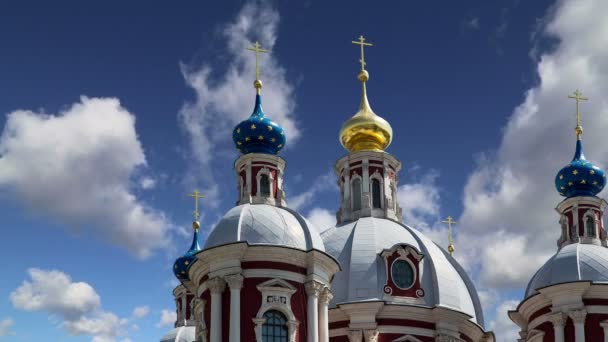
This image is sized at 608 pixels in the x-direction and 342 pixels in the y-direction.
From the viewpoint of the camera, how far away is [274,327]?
29734mm

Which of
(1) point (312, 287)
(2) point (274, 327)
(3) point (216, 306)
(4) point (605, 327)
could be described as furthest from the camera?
(4) point (605, 327)

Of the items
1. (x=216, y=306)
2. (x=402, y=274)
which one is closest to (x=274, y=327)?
(x=216, y=306)

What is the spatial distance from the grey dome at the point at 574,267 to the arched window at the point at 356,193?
6890 millimetres

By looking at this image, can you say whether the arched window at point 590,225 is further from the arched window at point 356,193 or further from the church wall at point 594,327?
the arched window at point 356,193

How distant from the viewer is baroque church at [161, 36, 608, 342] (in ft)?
98.2

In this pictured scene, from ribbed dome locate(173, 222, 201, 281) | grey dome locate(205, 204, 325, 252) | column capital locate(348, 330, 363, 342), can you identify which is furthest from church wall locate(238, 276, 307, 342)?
ribbed dome locate(173, 222, 201, 281)

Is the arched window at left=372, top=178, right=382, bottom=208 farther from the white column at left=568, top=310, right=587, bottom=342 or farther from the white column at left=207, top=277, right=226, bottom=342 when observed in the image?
the white column at left=207, top=277, right=226, bottom=342

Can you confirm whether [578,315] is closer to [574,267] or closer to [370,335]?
[574,267]

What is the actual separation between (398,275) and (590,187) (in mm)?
7346

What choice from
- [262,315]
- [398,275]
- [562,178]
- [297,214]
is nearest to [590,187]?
[562,178]

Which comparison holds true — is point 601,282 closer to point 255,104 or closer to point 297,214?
point 297,214

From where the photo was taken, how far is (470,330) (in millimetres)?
35656

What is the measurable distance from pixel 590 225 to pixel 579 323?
183 inches

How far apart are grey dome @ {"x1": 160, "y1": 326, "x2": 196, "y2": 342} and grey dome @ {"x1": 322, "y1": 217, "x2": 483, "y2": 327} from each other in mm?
11874
